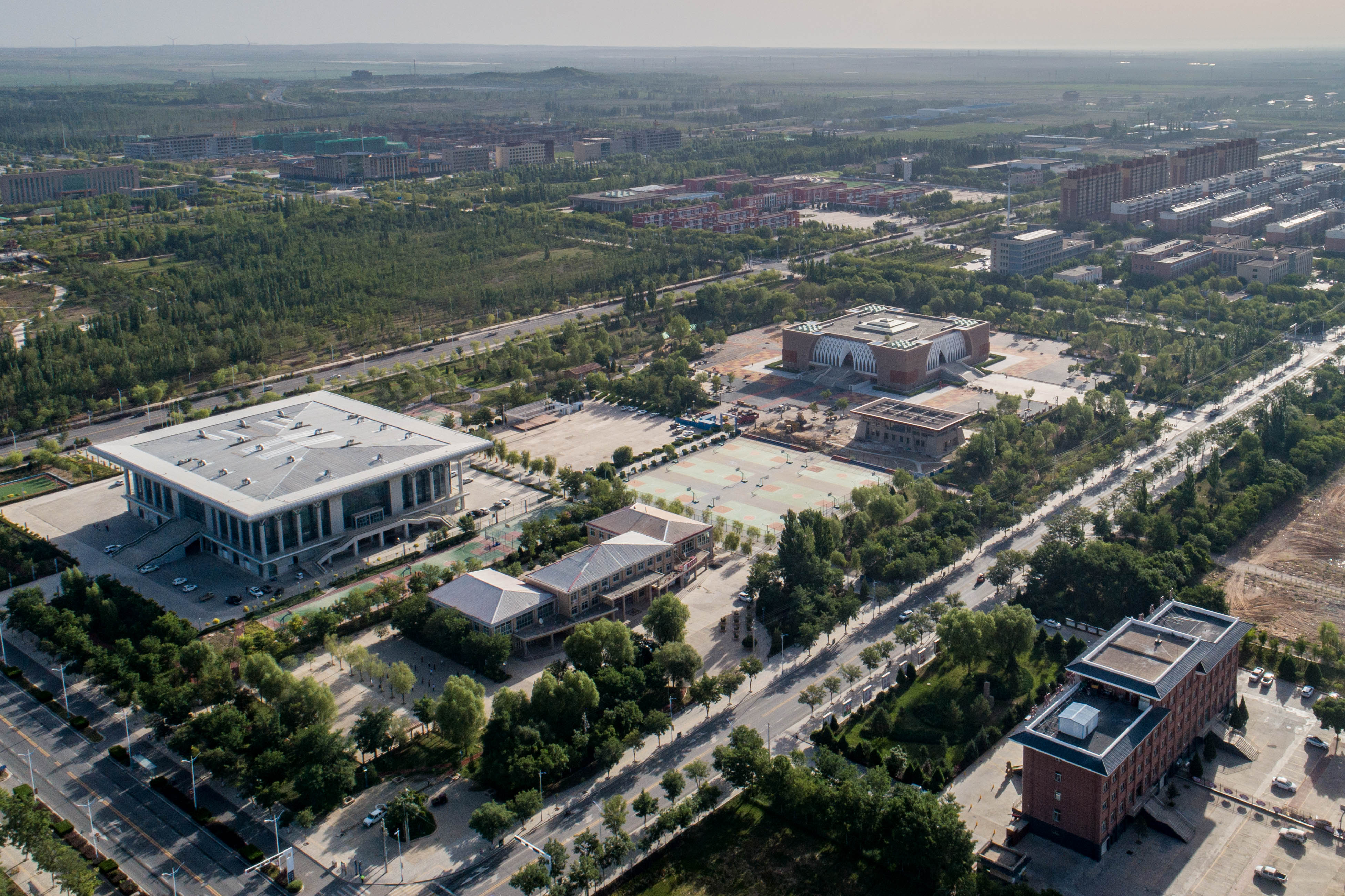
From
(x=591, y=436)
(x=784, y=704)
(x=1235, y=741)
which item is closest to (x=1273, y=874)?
(x=1235, y=741)

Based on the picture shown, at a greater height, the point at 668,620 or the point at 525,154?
the point at 525,154

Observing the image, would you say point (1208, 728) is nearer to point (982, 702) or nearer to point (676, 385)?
point (982, 702)

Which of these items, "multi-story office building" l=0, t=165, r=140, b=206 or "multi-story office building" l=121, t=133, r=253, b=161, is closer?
"multi-story office building" l=0, t=165, r=140, b=206

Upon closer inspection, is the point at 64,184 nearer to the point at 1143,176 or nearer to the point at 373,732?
the point at 1143,176

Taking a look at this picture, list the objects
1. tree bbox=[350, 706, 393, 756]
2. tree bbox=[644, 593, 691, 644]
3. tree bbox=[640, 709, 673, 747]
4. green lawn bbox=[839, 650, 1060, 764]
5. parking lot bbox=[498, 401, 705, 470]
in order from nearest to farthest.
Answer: tree bbox=[350, 706, 393, 756]
tree bbox=[640, 709, 673, 747]
green lawn bbox=[839, 650, 1060, 764]
tree bbox=[644, 593, 691, 644]
parking lot bbox=[498, 401, 705, 470]

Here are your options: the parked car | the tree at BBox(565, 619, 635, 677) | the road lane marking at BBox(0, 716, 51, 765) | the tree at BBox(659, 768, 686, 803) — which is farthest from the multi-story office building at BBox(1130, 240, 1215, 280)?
the road lane marking at BBox(0, 716, 51, 765)

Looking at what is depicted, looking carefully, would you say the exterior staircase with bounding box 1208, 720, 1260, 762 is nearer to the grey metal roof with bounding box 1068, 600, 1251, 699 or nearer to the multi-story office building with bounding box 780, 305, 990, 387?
the grey metal roof with bounding box 1068, 600, 1251, 699
